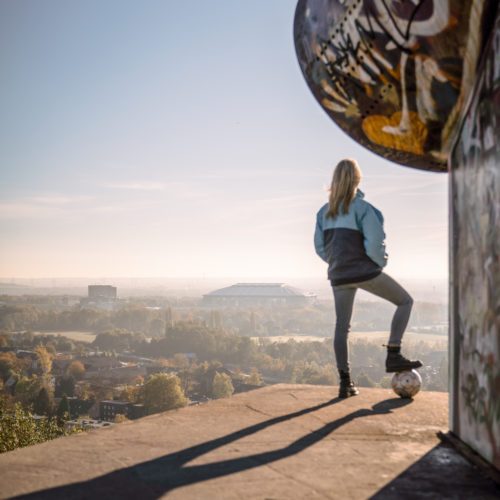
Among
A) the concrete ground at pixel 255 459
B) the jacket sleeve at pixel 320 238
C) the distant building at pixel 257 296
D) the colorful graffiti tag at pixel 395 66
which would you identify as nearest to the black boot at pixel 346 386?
the concrete ground at pixel 255 459

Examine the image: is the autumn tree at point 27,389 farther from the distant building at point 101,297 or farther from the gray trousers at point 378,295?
the distant building at point 101,297

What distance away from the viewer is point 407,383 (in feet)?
15.0

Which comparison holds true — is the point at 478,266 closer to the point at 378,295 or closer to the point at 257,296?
the point at 378,295

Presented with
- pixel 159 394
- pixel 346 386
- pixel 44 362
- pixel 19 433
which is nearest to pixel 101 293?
pixel 44 362

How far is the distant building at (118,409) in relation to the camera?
5572 cm

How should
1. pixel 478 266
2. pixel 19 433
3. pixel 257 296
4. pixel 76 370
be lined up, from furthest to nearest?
pixel 257 296 < pixel 76 370 < pixel 19 433 < pixel 478 266

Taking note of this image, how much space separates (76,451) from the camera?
117 inches

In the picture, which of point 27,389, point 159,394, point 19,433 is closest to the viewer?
point 19,433

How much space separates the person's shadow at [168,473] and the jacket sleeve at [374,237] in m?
1.49

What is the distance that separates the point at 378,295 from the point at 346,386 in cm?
88

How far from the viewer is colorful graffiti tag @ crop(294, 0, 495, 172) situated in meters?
2.58

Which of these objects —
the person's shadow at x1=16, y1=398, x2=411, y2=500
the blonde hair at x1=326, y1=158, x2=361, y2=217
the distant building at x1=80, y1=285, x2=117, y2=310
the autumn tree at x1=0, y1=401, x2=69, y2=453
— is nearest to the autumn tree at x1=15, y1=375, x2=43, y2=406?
the autumn tree at x1=0, y1=401, x2=69, y2=453

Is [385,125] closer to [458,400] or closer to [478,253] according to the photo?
[478,253]

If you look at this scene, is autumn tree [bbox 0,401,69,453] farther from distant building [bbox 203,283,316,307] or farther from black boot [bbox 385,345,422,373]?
distant building [bbox 203,283,316,307]
